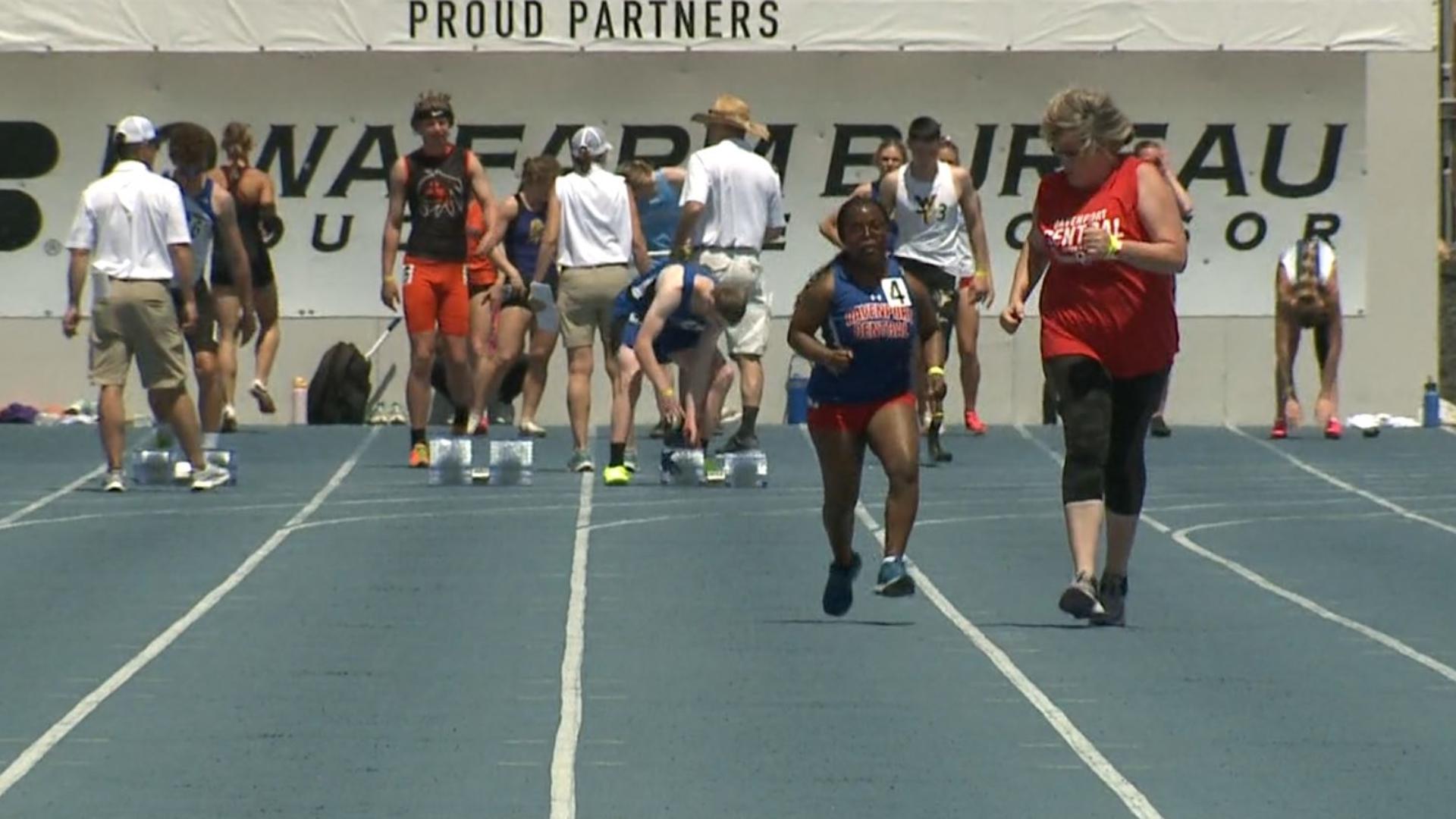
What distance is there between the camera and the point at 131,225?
56.9 feet

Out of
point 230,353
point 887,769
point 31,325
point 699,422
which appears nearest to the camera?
point 887,769

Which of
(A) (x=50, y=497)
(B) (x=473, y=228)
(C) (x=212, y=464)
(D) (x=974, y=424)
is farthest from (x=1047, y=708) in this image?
(D) (x=974, y=424)

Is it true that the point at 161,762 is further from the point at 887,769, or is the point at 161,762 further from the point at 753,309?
the point at 753,309

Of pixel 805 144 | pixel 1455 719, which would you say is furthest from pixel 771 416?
pixel 1455 719

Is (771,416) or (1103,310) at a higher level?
(1103,310)

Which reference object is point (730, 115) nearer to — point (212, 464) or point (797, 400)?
point (212, 464)

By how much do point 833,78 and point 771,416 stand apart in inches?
97.4

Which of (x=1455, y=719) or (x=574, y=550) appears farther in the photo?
(x=574, y=550)

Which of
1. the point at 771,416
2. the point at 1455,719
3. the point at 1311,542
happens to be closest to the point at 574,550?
the point at 1311,542

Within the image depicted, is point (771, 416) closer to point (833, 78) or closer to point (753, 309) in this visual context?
point (833, 78)

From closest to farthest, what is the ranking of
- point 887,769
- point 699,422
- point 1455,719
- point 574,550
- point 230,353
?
point 887,769, point 1455,719, point 574,550, point 699,422, point 230,353

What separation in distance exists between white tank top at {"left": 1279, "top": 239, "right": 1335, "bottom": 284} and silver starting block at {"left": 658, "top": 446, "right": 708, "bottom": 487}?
20.6ft

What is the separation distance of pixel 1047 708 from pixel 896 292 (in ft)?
9.52

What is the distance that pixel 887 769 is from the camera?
900 cm
